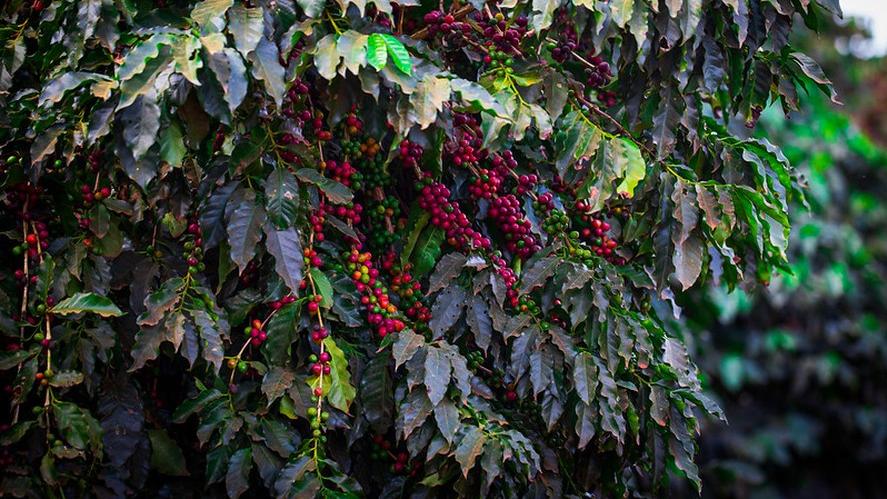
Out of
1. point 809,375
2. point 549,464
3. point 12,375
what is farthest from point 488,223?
point 809,375

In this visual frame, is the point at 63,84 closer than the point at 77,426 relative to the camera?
Yes

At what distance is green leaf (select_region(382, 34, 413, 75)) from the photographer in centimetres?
168

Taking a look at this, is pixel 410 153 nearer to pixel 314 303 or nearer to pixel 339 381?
pixel 314 303

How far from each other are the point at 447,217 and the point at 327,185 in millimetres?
340

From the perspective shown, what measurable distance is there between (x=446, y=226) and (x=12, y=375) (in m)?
1.05

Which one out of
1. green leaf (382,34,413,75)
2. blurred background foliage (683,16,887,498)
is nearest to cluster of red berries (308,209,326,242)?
green leaf (382,34,413,75)

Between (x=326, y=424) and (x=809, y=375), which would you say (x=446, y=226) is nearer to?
(x=326, y=424)

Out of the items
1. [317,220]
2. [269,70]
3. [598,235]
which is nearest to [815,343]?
[598,235]

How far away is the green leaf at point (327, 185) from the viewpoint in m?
1.90

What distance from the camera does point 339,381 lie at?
6.39ft

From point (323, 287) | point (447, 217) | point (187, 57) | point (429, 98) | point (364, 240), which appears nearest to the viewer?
point (187, 57)

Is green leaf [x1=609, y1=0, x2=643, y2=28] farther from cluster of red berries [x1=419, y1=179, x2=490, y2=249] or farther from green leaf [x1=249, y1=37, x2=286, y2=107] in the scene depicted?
green leaf [x1=249, y1=37, x2=286, y2=107]

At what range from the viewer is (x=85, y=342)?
6.40 feet

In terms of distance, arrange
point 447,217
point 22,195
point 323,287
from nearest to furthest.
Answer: point 323,287 → point 22,195 → point 447,217
